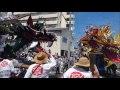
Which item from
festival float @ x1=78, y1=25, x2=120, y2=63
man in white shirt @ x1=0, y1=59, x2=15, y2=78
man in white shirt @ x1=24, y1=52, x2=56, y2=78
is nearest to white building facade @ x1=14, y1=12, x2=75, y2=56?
festival float @ x1=78, y1=25, x2=120, y2=63

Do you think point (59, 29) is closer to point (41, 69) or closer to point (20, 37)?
point (20, 37)

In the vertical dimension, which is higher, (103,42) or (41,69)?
(103,42)

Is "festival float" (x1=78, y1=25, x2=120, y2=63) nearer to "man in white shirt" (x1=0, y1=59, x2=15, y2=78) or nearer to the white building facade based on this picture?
the white building facade

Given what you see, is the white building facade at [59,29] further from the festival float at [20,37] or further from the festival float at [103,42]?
the festival float at [103,42]

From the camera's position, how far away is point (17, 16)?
238 inches

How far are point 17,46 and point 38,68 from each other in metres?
1.56

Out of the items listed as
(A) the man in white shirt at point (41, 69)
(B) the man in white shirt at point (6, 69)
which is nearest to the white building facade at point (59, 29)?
(B) the man in white shirt at point (6, 69)

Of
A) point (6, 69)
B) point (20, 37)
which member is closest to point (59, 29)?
point (20, 37)

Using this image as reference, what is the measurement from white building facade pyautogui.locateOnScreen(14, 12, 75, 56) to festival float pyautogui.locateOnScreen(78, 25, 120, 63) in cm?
39

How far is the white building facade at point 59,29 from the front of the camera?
5.97 m

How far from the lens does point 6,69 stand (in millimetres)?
5398

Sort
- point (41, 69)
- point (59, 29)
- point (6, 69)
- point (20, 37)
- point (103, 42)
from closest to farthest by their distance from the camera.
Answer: point (41, 69)
point (6, 69)
point (20, 37)
point (103, 42)
point (59, 29)

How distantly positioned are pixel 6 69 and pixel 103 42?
7.23 ft
